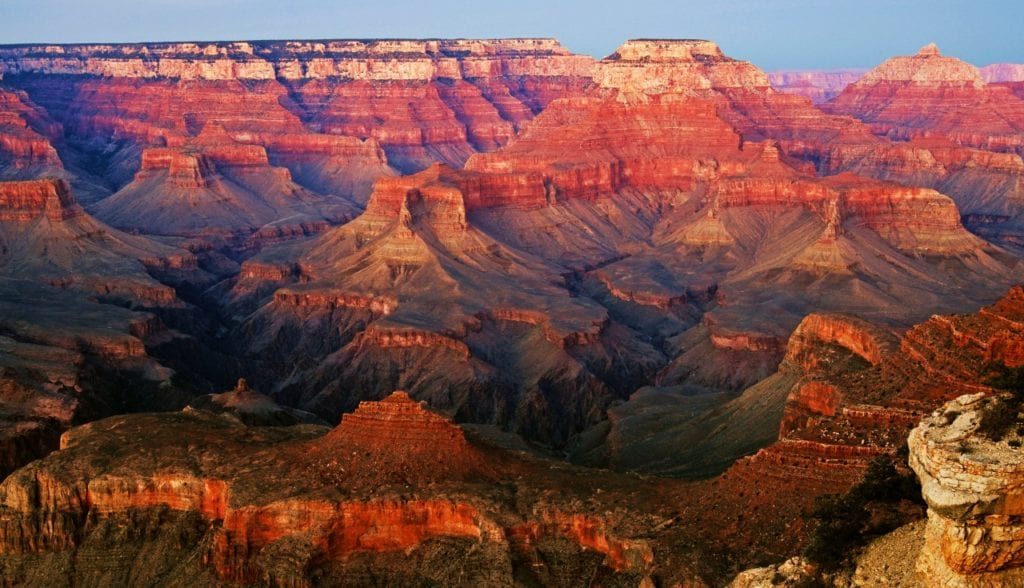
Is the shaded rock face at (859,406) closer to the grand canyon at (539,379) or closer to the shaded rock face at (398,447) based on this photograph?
the grand canyon at (539,379)

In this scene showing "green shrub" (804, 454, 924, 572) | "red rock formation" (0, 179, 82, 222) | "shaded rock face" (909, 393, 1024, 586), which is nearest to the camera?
"shaded rock face" (909, 393, 1024, 586)

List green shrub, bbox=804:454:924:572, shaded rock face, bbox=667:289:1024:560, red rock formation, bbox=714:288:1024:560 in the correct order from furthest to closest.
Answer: red rock formation, bbox=714:288:1024:560 < shaded rock face, bbox=667:289:1024:560 < green shrub, bbox=804:454:924:572

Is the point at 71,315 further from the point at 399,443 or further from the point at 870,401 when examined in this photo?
the point at 870,401

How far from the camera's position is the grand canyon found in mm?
A: 45312

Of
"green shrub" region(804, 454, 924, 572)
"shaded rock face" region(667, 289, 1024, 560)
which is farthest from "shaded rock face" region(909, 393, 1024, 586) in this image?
"shaded rock face" region(667, 289, 1024, 560)

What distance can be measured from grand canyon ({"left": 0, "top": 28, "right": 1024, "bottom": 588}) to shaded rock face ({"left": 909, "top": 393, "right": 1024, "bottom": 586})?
2.7 inches

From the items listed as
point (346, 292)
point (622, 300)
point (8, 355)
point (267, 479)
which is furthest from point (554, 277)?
point (267, 479)

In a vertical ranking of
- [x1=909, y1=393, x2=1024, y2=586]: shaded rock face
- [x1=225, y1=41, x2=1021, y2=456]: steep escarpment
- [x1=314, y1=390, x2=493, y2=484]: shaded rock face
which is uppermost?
[x1=909, y1=393, x2=1024, y2=586]: shaded rock face

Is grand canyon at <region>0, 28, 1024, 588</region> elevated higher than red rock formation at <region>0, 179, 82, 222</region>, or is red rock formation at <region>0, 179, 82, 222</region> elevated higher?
red rock formation at <region>0, 179, 82, 222</region>

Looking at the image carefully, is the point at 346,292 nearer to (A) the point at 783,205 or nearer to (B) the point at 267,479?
(A) the point at 783,205

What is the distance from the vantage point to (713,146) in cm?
19588

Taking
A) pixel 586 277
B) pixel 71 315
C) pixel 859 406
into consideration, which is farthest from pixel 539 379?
pixel 859 406

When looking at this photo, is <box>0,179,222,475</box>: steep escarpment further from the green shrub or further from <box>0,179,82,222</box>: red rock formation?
the green shrub

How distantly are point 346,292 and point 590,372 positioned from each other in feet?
113
